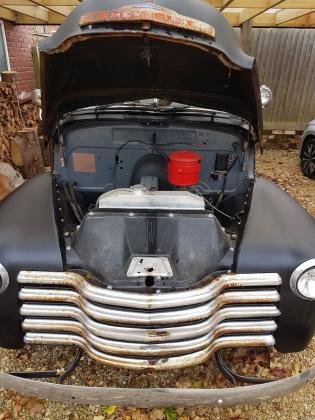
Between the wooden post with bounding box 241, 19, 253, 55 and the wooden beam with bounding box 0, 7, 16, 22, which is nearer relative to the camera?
the wooden post with bounding box 241, 19, 253, 55

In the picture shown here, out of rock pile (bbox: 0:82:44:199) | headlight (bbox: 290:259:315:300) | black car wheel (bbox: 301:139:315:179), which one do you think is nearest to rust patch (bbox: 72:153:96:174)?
headlight (bbox: 290:259:315:300)

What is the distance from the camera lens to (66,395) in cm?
166

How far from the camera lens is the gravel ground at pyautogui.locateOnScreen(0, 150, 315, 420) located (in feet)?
7.15

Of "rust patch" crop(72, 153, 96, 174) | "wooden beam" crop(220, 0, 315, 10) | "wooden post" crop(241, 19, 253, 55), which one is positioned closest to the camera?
"rust patch" crop(72, 153, 96, 174)

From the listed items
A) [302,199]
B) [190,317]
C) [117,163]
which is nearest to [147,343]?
[190,317]

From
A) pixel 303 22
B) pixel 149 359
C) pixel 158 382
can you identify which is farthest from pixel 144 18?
pixel 303 22

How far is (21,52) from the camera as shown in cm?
843

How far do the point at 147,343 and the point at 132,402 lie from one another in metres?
0.29

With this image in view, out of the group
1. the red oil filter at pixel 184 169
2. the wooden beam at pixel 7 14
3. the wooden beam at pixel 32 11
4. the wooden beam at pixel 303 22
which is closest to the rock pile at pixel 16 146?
the wooden beam at pixel 32 11

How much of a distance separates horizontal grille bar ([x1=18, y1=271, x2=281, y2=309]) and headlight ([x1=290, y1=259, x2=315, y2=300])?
10cm

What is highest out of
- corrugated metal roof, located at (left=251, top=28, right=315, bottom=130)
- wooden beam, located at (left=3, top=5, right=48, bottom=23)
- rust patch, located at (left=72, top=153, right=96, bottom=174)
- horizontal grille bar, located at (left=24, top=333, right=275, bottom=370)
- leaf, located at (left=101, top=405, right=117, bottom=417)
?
wooden beam, located at (left=3, top=5, right=48, bottom=23)

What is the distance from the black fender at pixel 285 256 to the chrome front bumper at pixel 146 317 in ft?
0.23

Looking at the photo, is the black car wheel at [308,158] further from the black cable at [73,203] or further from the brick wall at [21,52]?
the brick wall at [21,52]

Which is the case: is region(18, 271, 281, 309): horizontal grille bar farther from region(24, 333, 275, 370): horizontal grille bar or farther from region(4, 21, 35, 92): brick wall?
region(4, 21, 35, 92): brick wall
